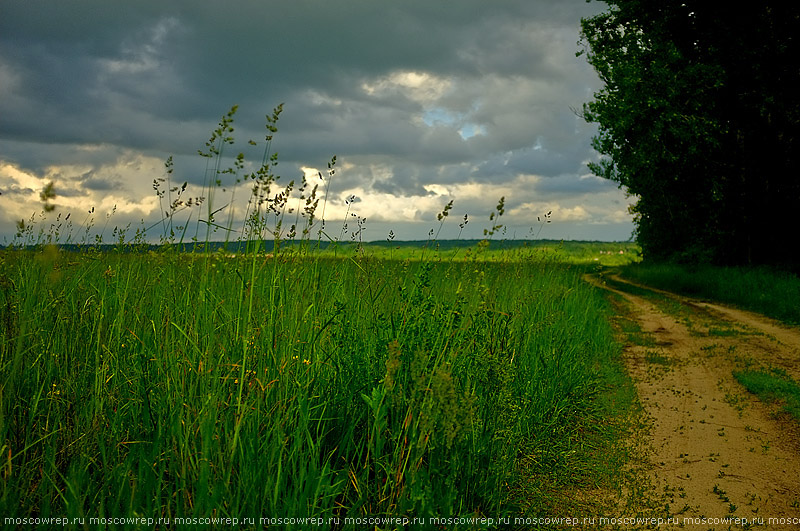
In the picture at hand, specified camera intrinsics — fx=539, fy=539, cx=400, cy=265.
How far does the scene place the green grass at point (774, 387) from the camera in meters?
6.09

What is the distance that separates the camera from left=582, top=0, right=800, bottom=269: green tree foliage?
52.7 feet

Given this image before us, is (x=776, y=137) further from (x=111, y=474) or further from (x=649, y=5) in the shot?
(x=111, y=474)

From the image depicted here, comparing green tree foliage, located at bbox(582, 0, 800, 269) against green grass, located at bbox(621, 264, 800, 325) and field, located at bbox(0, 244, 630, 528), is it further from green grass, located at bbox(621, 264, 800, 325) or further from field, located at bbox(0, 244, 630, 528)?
field, located at bbox(0, 244, 630, 528)

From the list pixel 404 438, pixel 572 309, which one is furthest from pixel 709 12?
pixel 404 438

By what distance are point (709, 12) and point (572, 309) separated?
45.5ft

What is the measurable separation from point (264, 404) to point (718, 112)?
18.7m

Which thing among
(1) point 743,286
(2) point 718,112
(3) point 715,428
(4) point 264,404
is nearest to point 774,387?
(3) point 715,428

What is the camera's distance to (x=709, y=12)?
17.4 m

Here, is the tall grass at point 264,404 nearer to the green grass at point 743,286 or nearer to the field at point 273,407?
the field at point 273,407

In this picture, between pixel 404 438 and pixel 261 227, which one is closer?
pixel 404 438

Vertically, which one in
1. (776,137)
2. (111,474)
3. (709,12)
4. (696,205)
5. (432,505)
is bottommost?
(432,505)

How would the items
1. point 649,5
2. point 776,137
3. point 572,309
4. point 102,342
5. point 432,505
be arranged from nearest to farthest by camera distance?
point 432,505
point 102,342
point 572,309
point 776,137
point 649,5

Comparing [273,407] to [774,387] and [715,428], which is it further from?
[774,387]

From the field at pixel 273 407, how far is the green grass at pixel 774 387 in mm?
2504
